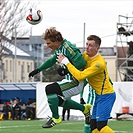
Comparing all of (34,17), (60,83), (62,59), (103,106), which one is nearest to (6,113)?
(34,17)

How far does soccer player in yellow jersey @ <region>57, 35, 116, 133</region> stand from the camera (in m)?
11.0

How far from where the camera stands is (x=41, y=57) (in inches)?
3760

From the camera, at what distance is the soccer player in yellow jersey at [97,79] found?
11.0 metres

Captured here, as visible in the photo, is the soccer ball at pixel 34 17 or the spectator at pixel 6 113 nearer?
the soccer ball at pixel 34 17

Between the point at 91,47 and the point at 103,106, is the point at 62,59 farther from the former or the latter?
the point at 103,106

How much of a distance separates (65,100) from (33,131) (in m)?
6.94

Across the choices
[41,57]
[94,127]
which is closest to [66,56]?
[94,127]

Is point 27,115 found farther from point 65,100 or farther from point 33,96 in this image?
point 65,100

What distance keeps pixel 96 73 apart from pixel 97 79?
0.24m

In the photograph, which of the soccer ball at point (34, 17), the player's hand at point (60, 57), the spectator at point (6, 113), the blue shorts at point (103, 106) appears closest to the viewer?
the player's hand at point (60, 57)

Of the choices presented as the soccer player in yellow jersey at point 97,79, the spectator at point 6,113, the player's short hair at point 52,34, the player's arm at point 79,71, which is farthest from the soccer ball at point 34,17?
the spectator at point 6,113

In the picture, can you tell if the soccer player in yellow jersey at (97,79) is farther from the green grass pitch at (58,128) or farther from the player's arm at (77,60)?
the green grass pitch at (58,128)

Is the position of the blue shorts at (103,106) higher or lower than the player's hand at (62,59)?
lower

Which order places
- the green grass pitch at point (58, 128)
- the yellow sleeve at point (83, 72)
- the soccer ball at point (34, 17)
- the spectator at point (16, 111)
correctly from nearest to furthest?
1. the yellow sleeve at point (83, 72)
2. the soccer ball at point (34, 17)
3. the green grass pitch at point (58, 128)
4. the spectator at point (16, 111)
